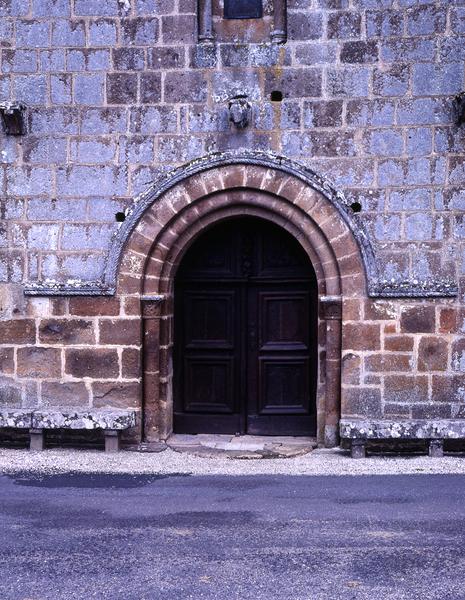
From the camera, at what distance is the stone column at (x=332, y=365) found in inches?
258

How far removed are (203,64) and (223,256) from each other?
1.82 metres

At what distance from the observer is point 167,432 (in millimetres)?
6945

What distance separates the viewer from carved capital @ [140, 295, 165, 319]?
665 cm

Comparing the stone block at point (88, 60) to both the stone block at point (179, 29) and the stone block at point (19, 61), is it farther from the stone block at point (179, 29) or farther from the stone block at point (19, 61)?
the stone block at point (179, 29)

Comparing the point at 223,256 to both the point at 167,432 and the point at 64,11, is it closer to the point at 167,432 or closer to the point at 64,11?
the point at 167,432

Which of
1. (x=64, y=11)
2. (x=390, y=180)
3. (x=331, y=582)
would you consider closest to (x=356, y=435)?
(x=390, y=180)

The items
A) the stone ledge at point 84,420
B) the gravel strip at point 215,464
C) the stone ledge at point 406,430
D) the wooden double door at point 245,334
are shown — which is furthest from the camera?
the wooden double door at point 245,334

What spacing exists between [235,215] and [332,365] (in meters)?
1.65

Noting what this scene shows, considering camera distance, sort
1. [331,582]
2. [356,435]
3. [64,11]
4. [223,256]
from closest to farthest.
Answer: [331,582] < [356,435] < [64,11] < [223,256]

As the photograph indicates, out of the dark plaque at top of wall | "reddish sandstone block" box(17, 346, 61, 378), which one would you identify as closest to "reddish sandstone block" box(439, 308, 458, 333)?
the dark plaque at top of wall

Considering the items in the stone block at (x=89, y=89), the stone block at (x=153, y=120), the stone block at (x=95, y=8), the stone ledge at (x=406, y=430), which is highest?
the stone block at (x=95, y=8)

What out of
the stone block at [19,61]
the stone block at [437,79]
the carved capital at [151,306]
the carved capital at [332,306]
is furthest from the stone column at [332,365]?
the stone block at [19,61]

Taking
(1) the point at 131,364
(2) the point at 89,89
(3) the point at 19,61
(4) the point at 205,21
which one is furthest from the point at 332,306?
(3) the point at 19,61

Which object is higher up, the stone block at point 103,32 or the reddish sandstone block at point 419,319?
the stone block at point 103,32
